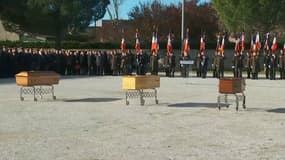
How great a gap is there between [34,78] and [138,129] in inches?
282

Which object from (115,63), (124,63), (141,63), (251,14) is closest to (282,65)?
(141,63)

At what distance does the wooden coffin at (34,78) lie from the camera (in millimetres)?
19688

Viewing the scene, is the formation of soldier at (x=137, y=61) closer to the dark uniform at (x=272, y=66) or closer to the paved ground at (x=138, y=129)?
the dark uniform at (x=272, y=66)

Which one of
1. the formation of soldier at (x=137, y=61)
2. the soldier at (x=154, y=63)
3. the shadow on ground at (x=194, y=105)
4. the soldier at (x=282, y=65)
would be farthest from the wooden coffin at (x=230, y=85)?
the soldier at (x=154, y=63)

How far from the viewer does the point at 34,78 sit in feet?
64.8

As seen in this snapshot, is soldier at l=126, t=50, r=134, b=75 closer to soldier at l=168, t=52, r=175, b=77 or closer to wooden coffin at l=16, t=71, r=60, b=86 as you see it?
soldier at l=168, t=52, r=175, b=77

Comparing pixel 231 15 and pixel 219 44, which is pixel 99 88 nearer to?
pixel 219 44

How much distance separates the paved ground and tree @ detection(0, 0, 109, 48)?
30.1 meters

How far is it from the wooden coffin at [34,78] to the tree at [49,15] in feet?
101

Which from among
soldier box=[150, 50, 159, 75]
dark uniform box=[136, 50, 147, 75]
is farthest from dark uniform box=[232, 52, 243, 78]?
dark uniform box=[136, 50, 147, 75]

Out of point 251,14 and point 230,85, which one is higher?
point 251,14

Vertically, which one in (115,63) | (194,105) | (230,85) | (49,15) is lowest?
(194,105)

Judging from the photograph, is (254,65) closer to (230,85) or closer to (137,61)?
(137,61)

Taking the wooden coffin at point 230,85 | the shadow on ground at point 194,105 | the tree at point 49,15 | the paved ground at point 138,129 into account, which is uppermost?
the tree at point 49,15
